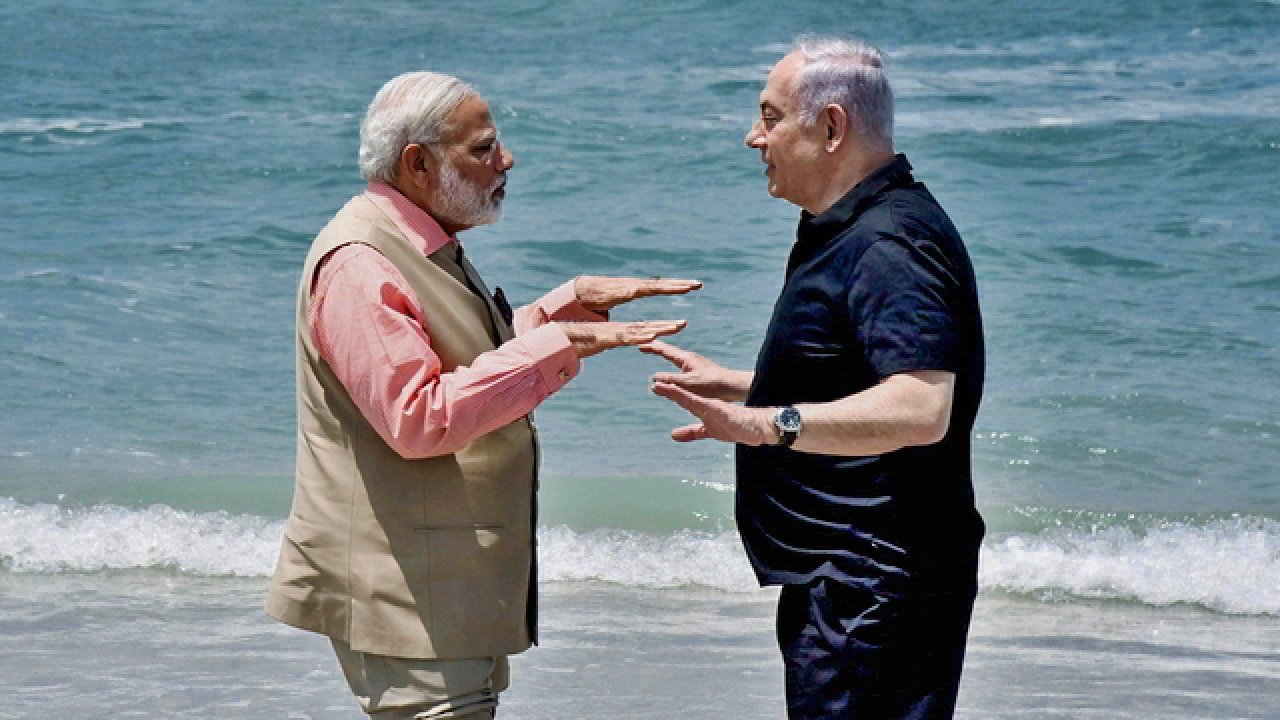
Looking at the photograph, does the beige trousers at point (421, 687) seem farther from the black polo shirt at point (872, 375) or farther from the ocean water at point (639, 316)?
the ocean water at point (639, 316)

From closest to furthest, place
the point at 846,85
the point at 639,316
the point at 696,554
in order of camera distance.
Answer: the point at 846,85, the point at 696,554, the point at 639,316

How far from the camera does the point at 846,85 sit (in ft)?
9.19

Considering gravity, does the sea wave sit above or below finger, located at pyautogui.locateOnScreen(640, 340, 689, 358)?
below

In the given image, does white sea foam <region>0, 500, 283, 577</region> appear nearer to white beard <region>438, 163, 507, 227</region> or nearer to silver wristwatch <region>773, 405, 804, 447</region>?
white beard <region>438, 163, 507, 227</region>

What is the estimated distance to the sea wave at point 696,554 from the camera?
6.55 m

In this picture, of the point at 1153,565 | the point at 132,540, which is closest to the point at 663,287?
the point at 1153,565

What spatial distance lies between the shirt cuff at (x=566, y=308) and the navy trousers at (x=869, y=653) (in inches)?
30.6

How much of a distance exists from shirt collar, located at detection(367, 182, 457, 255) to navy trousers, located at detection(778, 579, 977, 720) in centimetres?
89

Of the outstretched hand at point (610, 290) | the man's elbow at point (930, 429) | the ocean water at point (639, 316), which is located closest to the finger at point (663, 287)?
the outstretched hand at point (610, 290)

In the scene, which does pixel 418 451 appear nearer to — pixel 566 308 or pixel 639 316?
pixel 566 308

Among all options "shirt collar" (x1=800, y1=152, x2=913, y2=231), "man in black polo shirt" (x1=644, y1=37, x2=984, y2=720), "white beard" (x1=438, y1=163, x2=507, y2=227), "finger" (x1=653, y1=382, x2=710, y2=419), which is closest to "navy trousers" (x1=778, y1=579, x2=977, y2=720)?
"man in black polo shirt" (x1=644, y1=37, x2=984, y2=720)

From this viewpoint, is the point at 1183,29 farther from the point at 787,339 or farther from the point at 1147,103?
the point at 787,339

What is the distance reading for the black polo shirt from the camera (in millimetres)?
2723

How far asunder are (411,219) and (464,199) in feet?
0.33
